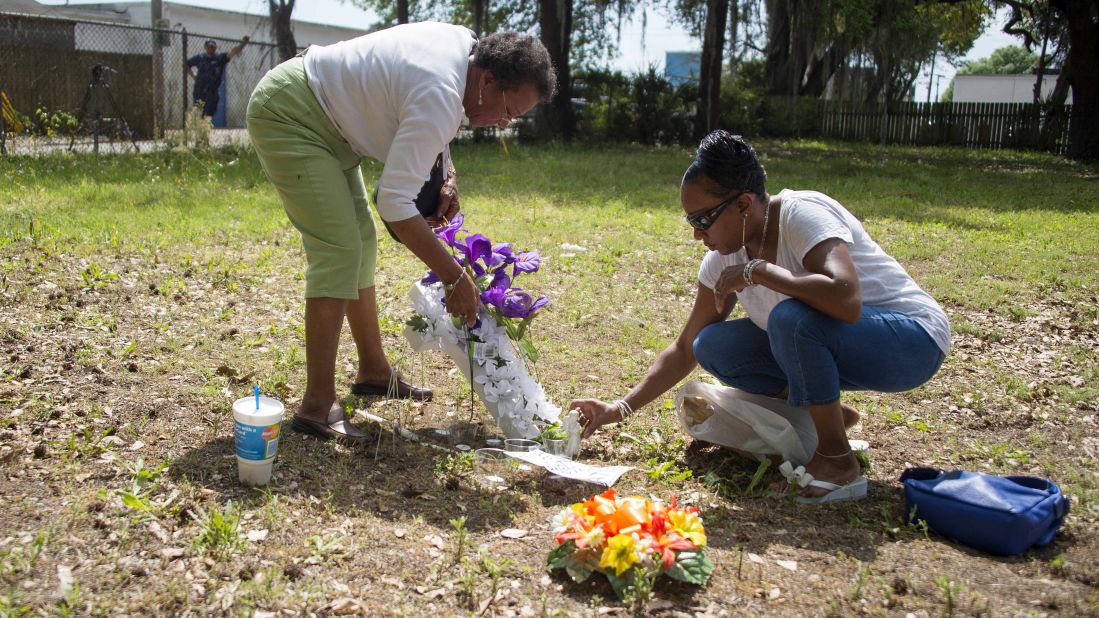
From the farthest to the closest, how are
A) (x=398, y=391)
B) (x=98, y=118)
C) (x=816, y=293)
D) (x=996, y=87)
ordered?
(x=996, y=87)
(x=98, y=118)
(x=398, y=391)
(x=816, y=293)

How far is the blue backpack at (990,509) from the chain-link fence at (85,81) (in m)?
11.7

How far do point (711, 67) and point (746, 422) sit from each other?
49.7 feet

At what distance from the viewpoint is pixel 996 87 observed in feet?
161

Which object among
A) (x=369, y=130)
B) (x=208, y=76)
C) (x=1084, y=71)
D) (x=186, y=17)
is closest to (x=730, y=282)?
(x=369, y=130)

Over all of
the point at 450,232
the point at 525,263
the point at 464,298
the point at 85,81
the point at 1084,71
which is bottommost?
the point at 464,298

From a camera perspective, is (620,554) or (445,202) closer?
(620,554)

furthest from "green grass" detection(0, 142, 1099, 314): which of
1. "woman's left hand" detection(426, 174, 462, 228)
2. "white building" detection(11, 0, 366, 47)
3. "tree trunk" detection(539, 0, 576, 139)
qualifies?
"white building" detection(11, 0, 366, 47)

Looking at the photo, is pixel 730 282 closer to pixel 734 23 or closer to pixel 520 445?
pixel 520 445

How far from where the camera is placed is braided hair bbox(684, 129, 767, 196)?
2.96 meters

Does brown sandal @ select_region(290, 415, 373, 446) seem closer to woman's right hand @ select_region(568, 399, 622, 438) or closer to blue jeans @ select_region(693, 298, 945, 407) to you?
woman's right hand @ select_region(568, 399, 622, 438)

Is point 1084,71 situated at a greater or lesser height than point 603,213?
greater

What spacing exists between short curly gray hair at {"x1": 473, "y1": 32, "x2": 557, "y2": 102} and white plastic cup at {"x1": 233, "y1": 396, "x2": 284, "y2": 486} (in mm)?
1339

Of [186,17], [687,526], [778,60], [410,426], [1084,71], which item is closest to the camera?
[687,526]

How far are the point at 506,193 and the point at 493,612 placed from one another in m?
7.86
